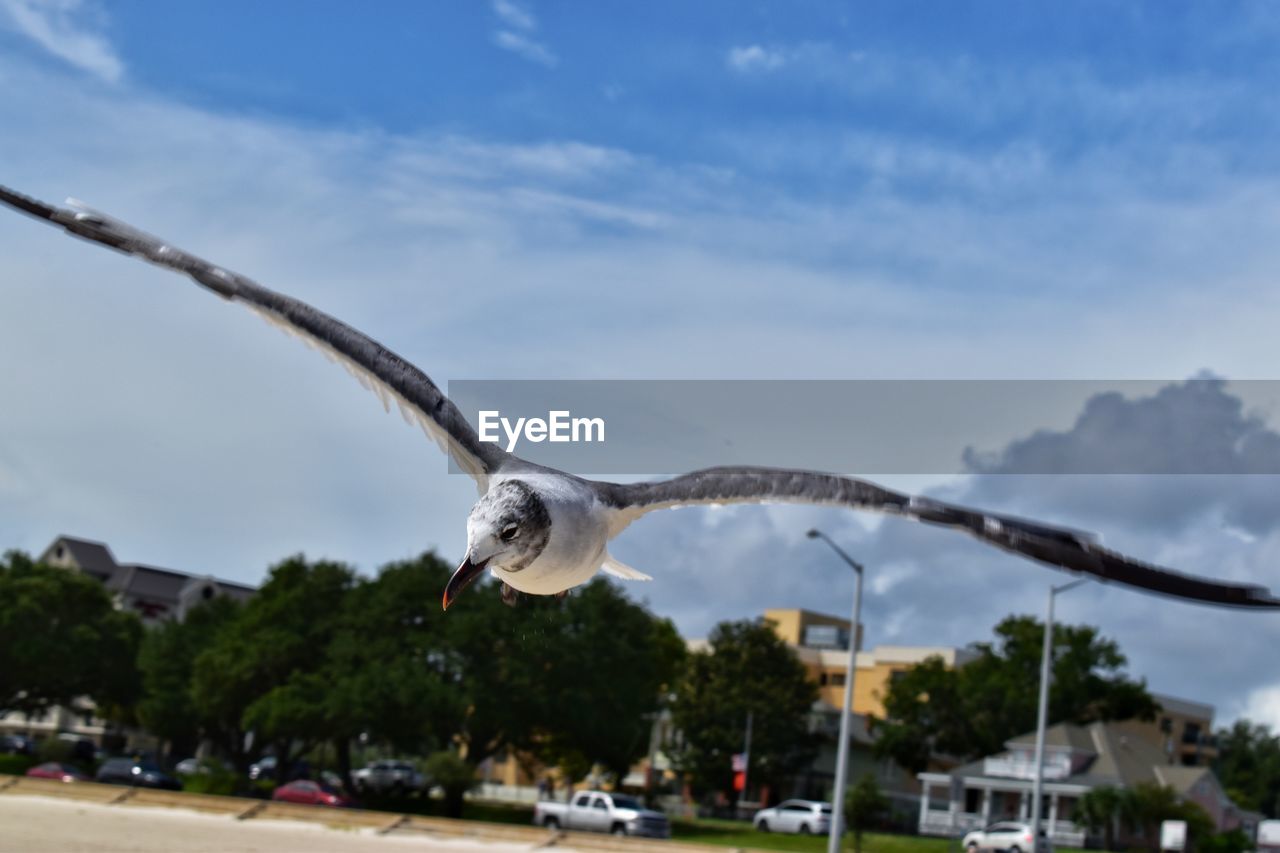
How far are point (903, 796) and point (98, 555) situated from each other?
221 ft

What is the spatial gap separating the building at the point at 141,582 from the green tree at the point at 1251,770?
253 ft

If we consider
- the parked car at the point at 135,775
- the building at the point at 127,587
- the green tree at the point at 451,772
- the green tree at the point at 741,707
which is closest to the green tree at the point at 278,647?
the parked car at the point at 135,775

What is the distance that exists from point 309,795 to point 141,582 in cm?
6223

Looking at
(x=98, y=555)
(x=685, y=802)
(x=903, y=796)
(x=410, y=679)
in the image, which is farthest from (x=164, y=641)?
(x=98, y=555)

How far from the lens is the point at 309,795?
61.1m

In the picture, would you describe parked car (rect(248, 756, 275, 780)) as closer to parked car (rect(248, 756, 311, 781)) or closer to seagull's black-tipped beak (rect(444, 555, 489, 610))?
parked car (rect(248, 756, 311, 781))

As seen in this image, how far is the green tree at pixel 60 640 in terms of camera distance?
2940 inches

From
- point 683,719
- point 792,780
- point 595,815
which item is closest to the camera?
point 595,815

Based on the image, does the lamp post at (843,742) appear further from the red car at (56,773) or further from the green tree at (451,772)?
the red car at (56,773)

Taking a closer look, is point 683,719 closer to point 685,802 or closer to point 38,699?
point 685,802

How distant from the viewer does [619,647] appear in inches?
2324

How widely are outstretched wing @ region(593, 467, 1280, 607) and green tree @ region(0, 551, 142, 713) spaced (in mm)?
72863

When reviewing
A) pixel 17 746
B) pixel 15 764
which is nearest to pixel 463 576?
pixel 15 764

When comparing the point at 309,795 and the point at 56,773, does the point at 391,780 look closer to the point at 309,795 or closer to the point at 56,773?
the point at 309,795
